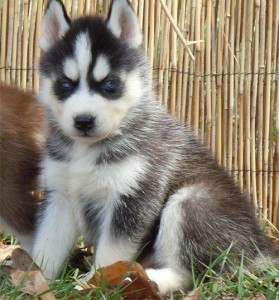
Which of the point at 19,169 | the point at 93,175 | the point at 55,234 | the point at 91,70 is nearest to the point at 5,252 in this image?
the point at 19,169

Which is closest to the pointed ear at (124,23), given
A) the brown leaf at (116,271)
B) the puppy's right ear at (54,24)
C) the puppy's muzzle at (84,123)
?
the puppy's right ear at (54,24)

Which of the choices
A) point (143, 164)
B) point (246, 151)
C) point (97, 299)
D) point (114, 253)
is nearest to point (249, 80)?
point (246, 151)

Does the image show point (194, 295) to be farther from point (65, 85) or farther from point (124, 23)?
point (124, 23)

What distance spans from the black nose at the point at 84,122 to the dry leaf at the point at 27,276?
32.1 inches

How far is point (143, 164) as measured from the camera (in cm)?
484

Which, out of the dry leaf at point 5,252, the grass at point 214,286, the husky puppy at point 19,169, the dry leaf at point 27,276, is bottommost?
the dry leaf at point 5,252

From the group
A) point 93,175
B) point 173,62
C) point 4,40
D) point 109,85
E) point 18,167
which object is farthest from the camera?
point 4,40

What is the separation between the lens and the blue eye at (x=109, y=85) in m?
4.68

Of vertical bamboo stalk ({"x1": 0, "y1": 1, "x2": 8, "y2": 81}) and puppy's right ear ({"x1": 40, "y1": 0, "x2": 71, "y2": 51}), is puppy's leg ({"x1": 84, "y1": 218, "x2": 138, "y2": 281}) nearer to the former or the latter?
puppy's right ear ({"x1": 40, "y1": 0, "x2": 71, "y2": 51})

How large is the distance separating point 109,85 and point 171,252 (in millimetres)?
1051

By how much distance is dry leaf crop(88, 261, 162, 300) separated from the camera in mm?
4371

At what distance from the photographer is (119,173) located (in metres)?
4.77

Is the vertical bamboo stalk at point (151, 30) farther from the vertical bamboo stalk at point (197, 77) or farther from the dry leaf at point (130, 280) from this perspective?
the dry leaf at point (130, 280)

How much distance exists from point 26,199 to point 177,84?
1861 millimetres
